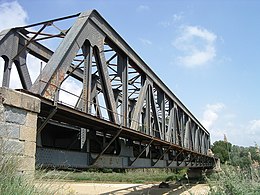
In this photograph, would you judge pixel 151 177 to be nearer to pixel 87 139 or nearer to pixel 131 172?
pixel 131 172

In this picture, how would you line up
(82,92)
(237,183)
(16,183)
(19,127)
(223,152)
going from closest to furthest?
(16,183), (19,127), (237,183), (82,92), (223,152)

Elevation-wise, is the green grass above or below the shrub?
above

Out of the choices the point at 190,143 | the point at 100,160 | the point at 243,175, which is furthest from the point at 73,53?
the point at 190,143

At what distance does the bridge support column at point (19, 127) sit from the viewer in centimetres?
635

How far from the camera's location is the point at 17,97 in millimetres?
6898

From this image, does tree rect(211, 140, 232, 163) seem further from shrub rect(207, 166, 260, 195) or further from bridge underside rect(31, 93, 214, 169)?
bridge underside rect(31, 93, 214, 169)

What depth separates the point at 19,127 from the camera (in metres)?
6.91

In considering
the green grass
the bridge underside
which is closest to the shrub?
the green grass

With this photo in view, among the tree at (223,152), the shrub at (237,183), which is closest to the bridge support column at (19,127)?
the shrub at (237,183)

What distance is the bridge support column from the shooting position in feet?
20.8

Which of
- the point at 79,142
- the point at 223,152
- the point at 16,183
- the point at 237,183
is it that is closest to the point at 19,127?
the point at 16,183

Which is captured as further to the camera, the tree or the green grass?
the tree

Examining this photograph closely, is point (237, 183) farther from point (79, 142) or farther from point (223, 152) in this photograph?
point (223, 152)

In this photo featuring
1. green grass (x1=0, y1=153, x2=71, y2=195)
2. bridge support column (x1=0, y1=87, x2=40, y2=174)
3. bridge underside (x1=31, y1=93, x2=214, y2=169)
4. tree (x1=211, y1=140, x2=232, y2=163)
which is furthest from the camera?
bridge underside (x1=31, y1=93, x2=214, y2=169)
